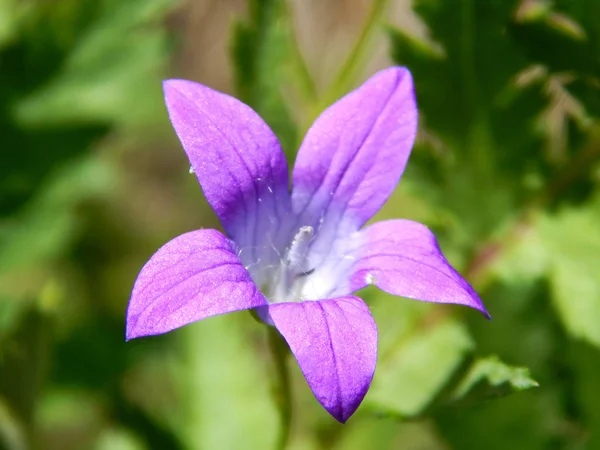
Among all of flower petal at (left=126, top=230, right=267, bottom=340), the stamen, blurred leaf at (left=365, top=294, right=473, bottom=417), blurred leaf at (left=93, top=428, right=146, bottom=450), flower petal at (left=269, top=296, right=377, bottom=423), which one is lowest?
blurred leaf at (left=93, top=428, right=146, bottom=450)

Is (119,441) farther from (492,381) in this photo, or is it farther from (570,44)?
(570,44)

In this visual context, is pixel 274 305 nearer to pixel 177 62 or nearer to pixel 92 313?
pixel 92 313

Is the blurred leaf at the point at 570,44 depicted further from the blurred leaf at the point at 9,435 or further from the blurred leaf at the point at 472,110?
the blurred leaf at the point at 9,435

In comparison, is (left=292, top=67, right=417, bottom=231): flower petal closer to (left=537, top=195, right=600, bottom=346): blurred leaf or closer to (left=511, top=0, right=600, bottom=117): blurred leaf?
(left=511, top=0, right=600, bottom=117): blurred leaf

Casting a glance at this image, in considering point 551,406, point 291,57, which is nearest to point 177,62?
point 291,57

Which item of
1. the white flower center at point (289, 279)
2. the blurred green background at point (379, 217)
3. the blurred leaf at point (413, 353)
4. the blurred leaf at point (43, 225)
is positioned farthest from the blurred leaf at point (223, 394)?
the white flower center at point (289, 279)

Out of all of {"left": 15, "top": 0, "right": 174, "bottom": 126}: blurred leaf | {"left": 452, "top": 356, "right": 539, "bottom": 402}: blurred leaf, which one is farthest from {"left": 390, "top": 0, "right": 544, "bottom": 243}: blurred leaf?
{"left": 15, "top": 0, "right": 174, "bottom": 126}: blurred leaf
